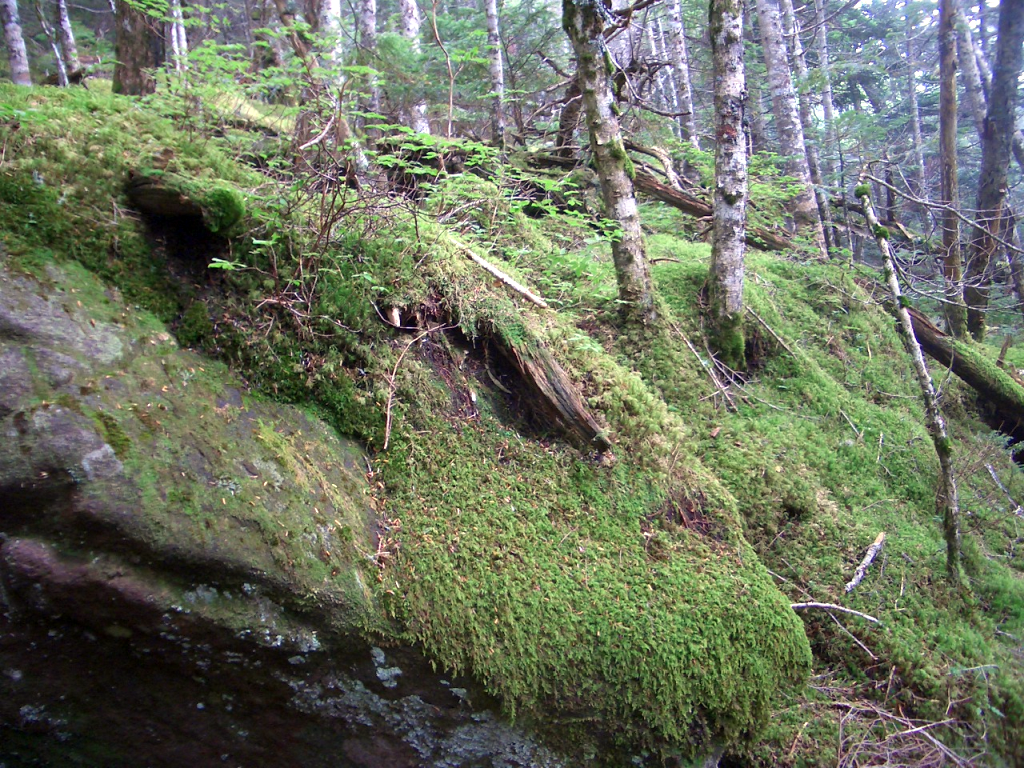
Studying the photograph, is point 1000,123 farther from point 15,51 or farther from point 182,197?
point 15,51

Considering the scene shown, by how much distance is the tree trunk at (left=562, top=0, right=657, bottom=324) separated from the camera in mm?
5223

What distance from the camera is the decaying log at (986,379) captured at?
323 inches

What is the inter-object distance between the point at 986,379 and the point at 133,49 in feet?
34.8

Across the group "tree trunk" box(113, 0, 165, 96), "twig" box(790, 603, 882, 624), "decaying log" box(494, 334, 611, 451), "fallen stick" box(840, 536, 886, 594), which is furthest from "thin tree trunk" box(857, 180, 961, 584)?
"tree trunk" box(113, 0, 165, 96)

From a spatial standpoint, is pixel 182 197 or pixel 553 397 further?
pixel 553 397

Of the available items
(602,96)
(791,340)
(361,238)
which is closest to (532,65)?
(602,96)

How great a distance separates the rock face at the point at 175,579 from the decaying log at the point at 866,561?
3.21 meters

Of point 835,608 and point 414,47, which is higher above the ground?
point 414,47

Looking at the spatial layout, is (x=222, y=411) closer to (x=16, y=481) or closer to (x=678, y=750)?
(x=16, y=481)

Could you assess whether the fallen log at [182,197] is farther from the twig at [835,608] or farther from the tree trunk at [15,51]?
the tree trunk at [15,51]

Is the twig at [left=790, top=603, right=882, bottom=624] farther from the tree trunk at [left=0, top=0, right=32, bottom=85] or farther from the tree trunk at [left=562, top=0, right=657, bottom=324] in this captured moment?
the tree trunk at [left=0, top=0, right=32, bottom=85]

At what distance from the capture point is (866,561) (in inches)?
201

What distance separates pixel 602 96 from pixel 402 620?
467 centimetres

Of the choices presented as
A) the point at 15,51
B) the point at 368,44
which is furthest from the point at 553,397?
the point at 368,44
